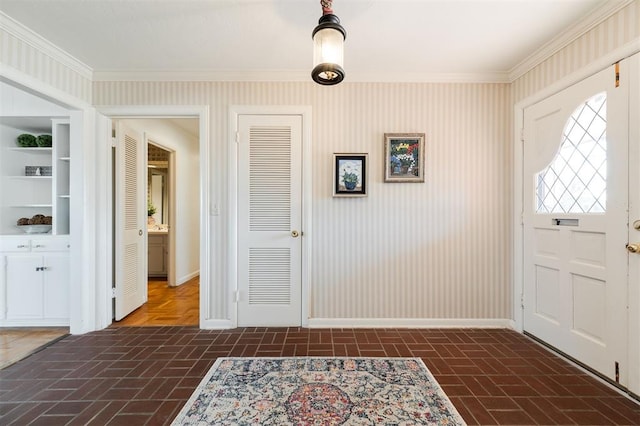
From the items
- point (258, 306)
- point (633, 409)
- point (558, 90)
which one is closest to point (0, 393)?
point (258, 306)

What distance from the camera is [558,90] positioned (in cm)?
221

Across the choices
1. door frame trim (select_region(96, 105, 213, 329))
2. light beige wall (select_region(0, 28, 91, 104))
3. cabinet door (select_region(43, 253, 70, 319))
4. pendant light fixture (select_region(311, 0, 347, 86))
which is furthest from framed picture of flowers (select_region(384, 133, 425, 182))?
cabinet door (select_region(43, 253, 70, 319))

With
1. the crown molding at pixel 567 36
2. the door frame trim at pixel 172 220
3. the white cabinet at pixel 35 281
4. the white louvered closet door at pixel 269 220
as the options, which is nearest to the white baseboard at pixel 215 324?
the white louvered closet door at pixel 269 220

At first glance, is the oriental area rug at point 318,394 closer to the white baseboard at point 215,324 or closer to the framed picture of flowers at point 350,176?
the white baseboard at point 215,324

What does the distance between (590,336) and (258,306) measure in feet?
8.76

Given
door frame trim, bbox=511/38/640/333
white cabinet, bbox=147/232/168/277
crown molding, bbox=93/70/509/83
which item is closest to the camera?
door frame trim, bbox=511/38/640/333

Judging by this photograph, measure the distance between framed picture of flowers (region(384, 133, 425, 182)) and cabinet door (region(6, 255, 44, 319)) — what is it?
360 cm

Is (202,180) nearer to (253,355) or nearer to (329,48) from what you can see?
(253,355)

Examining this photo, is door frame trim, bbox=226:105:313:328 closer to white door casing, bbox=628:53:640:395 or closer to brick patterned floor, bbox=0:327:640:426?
brick patterned floor, bbox=0:327:640:426

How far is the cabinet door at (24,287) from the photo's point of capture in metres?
2.75

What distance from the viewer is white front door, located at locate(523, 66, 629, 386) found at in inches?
70.8

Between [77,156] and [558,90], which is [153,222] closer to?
[77,156]

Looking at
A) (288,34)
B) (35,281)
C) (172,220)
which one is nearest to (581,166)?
(288,34)

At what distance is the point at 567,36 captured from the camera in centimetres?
210
